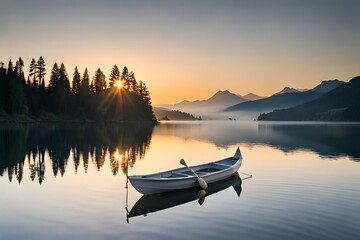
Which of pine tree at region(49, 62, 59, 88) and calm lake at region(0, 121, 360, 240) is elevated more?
pine tree at region(49, 62, 59, 88)

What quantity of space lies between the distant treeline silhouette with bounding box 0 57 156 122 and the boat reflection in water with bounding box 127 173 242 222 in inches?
3816

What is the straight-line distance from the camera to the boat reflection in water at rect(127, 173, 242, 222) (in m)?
18.5

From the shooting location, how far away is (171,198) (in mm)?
20719

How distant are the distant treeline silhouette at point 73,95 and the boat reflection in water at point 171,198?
96.9 m

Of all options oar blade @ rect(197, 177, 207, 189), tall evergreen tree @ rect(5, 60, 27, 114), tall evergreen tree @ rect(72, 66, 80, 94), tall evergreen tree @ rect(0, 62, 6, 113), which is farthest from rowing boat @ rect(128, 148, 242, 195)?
tall evergreen tree @ rect(72, 66, 80, 94)

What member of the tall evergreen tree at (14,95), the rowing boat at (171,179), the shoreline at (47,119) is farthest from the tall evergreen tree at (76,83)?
the rowing boat at (171,179)

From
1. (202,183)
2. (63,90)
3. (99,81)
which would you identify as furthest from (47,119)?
(202,183)

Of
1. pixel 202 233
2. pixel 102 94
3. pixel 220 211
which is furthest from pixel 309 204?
pixel 102 94

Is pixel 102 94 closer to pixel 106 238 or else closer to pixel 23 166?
pixel 23 166

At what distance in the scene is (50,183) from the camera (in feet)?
79.9

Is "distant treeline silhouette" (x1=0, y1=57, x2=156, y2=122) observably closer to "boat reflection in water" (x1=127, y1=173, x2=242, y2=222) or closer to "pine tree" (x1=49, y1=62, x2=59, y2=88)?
"pine tree" (x1=49, y1=62, x2=59, y2=88)

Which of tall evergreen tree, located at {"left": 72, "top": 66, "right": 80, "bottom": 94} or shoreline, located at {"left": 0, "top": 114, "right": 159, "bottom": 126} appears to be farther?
tall evergreen tree, located at {"left": 72, "top": 66, "right": 80, "bottom": 94}

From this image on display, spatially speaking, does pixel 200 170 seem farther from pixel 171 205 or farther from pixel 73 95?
pixel 73 95

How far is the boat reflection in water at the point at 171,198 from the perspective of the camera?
18.5 m
